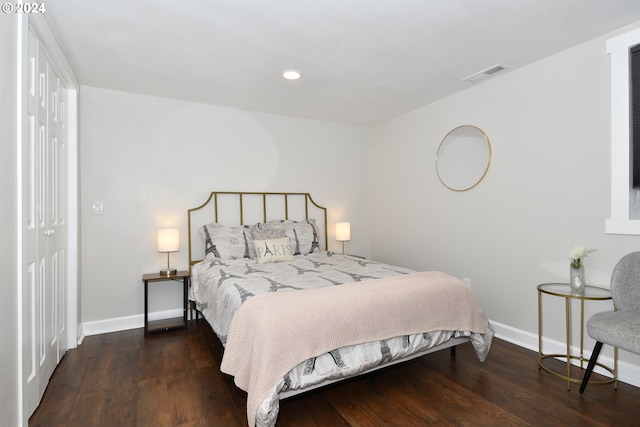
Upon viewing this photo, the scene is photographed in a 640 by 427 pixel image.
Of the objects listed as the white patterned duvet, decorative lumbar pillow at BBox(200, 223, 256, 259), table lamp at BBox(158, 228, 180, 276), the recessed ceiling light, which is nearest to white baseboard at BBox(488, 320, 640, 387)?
the white patterned duvet

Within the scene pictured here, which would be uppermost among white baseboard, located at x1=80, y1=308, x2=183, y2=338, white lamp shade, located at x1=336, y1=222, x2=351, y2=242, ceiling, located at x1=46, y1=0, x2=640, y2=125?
ceiling, located at x1=46, y1=0, x2=640, y2=125

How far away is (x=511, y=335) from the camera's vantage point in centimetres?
307

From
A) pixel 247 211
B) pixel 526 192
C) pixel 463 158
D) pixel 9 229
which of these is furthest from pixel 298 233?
pixel 9 229

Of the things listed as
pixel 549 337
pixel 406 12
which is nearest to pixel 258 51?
pixel 406 12

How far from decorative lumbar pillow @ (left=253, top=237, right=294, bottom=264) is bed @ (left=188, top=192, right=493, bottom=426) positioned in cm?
1

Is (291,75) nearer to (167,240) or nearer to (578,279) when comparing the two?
(167,240)

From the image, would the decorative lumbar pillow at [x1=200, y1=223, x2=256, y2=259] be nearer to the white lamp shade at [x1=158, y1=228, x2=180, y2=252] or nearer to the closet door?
the white lamp shade at [x1=158, y1=228, x2=180, y2=252]

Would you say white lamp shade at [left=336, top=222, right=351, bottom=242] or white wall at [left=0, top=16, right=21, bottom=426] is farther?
white lamp shade at [left=336, top=222, right=351, bottom=242]

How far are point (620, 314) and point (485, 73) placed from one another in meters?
2.08

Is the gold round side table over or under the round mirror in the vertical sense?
under

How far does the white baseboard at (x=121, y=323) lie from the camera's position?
3.32 meters

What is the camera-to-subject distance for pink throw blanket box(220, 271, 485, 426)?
1.77 meters

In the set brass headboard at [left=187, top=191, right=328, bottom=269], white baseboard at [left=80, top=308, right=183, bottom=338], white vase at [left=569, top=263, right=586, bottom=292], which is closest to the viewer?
white vase at [left=569, top=263, right=586, bottom=292]

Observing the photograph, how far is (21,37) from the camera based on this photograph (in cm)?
165
